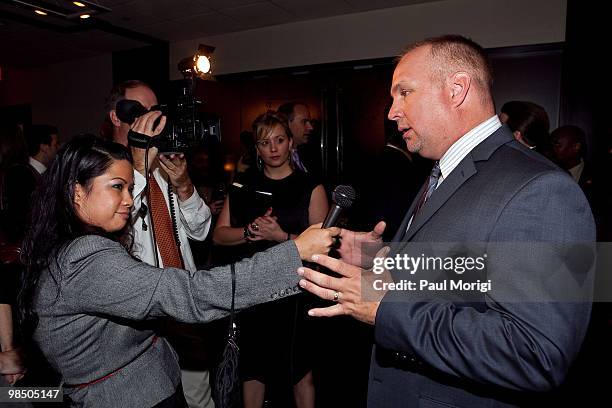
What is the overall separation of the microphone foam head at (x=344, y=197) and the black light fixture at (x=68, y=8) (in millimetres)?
3142

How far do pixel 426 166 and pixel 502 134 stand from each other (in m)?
1.72

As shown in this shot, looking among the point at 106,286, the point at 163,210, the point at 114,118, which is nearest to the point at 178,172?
the point at 163,210

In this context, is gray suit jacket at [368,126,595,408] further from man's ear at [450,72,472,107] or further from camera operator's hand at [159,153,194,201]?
camera operator's hand at [159,153,194,201]

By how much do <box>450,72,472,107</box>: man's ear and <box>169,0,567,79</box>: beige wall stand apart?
4.44 m

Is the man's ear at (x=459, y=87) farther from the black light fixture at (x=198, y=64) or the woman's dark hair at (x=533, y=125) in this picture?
the woman's dark hair at (x=533, y=125)

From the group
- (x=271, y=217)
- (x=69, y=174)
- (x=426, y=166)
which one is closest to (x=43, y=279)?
(x=69, y=174)

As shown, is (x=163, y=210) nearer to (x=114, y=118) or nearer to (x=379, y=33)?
(x=114, y=118)

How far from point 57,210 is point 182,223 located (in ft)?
3.12

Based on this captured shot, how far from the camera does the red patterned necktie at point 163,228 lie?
79.5 inches

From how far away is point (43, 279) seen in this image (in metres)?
1.33

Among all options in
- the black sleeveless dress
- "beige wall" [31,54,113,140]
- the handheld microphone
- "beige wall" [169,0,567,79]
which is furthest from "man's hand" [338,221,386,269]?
"beige wall" [31,54,113,140]

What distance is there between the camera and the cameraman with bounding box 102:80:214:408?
74.9 inches

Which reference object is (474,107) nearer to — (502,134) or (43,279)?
(502,134)

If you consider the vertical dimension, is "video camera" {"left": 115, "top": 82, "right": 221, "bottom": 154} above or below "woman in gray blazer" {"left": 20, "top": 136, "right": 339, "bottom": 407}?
above
